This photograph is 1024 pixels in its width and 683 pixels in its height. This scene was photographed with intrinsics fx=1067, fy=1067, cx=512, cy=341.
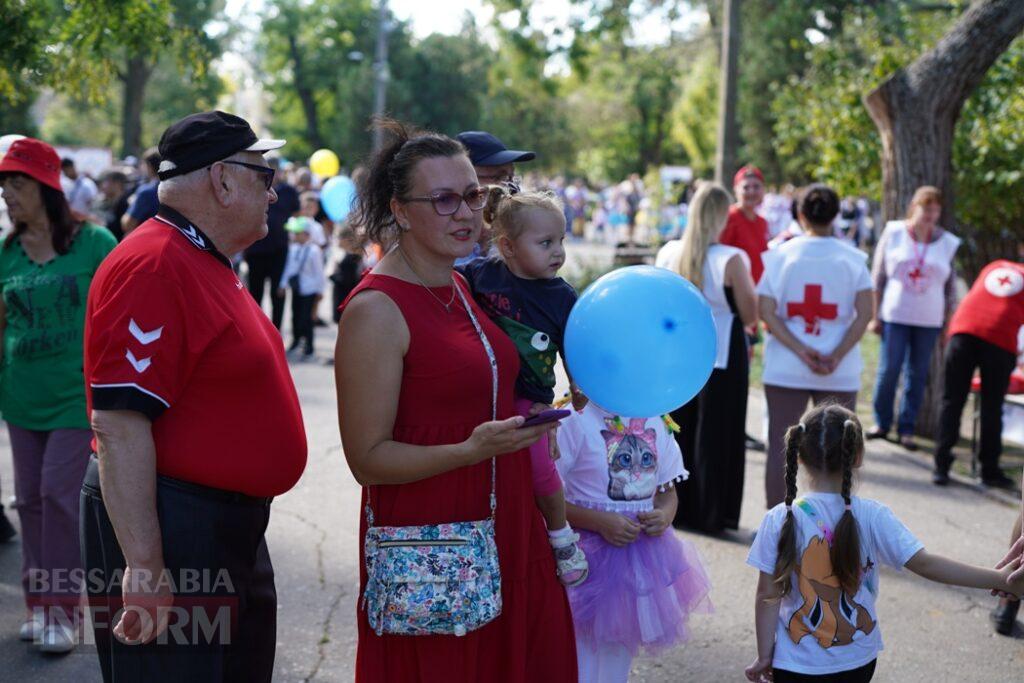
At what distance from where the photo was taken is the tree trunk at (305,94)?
2199 inches

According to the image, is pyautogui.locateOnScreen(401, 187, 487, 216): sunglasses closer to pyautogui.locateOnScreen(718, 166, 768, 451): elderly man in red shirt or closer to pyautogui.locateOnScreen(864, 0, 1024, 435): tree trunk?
pyautogui.locateOnScreen(718, 166, 768, 451): elderly man in red shirt

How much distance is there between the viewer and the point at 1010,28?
8.15 metres

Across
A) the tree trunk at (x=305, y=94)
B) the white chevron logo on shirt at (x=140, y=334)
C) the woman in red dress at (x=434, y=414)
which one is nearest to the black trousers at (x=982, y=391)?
the woman in red dress at (x=434, y=414)

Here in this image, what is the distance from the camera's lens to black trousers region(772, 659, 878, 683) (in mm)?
3266

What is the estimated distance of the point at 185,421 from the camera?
102 inches

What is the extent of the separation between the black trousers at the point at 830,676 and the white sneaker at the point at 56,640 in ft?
9.62

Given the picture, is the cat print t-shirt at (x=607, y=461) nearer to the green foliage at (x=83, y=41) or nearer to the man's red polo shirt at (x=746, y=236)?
the green foliage at (x=83, y=41)

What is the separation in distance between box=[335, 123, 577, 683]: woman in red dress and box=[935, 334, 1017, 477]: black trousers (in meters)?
5.36

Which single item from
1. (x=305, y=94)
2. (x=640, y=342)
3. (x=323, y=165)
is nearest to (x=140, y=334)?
(x=640, y=342)

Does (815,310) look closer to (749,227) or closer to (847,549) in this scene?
(749,227)

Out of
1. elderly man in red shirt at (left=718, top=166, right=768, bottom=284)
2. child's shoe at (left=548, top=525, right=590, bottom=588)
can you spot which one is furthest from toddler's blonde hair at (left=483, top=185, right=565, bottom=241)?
elderly man in red shirt at (left=718, top=166, right=768, bottom=284)

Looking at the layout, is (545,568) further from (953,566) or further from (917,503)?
(917,503)

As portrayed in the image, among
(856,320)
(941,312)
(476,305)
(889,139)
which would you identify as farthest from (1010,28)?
(476,305)

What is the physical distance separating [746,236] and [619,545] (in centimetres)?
521
